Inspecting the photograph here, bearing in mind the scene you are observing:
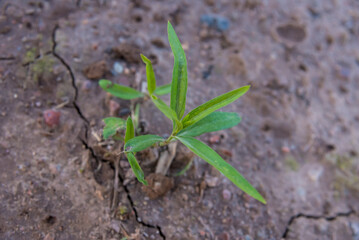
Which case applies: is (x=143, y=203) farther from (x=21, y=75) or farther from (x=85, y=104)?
(x=21, y=75)

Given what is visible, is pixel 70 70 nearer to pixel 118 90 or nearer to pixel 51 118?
pixel 51 118

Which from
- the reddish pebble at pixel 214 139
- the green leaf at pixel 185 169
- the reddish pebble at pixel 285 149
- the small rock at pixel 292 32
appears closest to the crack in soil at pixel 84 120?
the green leaf at pixel 185 169

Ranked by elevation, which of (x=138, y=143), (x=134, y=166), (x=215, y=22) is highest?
(x=215, y=22)

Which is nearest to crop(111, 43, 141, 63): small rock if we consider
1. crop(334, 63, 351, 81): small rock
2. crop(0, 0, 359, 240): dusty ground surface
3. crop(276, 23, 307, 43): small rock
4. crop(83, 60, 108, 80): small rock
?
crop(0, 0, 359, 240): dusty ground surface

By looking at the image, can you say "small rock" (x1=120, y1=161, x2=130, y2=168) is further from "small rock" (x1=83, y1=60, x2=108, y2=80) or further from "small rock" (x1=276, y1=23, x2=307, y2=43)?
"small rock" (x1=276, y1=23, x2=307, y2=43)

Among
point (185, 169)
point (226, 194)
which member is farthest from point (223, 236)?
point (185, 169)

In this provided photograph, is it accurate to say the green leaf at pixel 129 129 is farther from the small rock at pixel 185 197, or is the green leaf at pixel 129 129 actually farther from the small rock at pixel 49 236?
the small rock at pixel 49 236
